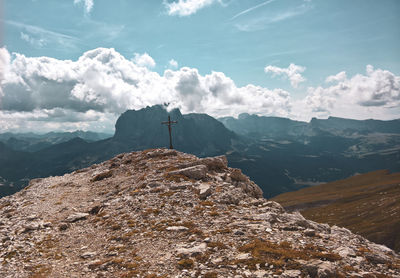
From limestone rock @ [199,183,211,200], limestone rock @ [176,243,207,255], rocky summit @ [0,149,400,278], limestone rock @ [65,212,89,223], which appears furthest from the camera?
limestone rock @ [199,183,211,200]

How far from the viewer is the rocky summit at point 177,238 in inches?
573

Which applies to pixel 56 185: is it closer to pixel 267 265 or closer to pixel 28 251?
pixel 28 251

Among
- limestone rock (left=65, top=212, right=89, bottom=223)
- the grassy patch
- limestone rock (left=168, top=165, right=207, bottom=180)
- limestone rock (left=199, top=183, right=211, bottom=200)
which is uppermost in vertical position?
limestone rock (left=168, top=165, right=207, bottom=180)

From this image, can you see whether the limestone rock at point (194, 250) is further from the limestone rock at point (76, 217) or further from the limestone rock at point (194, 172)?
the limestone rock at point (194, 172)

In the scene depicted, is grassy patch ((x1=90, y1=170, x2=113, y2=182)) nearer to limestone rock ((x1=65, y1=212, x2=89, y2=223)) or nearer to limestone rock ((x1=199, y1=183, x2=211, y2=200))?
limestone rock ((x1=65, y1=212, x2=89, y2=223))

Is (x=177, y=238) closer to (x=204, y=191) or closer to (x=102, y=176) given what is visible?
(x=204, y=191)

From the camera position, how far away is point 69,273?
16.1 m

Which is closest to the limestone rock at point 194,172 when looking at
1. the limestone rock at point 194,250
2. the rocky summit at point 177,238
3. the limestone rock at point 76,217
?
the rocky summit at point 177,238

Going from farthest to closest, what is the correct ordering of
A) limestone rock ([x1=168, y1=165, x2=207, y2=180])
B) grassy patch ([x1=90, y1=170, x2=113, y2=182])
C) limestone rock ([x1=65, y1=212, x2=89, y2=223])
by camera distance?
grassy patch ([x1=90, y1=170, x2=113, y2=182]), limestone rock ([x1=168, y1=165, x2=207, y2=180]), limestone rock ([x1=65, y1=212, x2=89, y2=223])

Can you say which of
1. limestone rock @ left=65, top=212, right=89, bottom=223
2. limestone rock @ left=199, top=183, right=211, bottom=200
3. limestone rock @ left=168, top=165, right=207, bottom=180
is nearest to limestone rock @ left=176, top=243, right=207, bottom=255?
limestone rock @ left=199, top=183, right=211, bottom=200

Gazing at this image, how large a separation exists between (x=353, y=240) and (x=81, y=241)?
2319cm

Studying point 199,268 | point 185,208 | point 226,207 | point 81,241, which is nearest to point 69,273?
point 81,241

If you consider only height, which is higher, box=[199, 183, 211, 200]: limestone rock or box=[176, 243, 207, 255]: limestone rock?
box=[199, 183, 211, 200]: limestone rock

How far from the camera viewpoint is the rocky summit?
14547 mm
